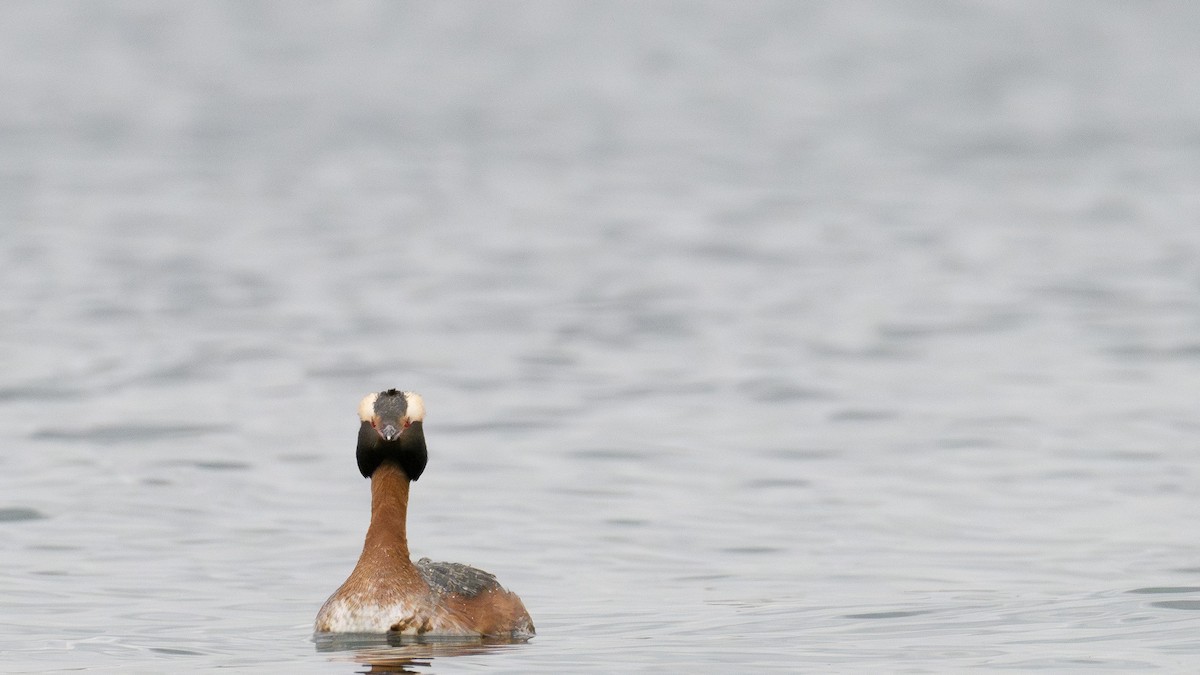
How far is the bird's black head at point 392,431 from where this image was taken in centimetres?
1630

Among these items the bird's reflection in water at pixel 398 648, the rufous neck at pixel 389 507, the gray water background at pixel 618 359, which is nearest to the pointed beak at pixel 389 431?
the rufous neck at pixel 389 507

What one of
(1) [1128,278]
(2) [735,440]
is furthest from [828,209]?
(2) [735,440]

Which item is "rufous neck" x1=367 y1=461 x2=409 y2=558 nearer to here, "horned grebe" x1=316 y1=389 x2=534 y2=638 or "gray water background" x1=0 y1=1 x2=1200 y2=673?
"horned grebe" x1=316 y1=389 x2=534 y2=638

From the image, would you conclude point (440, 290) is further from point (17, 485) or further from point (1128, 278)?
point (17, 485)

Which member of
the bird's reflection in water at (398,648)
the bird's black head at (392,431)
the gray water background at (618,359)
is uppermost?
the gray water background at (618,359)

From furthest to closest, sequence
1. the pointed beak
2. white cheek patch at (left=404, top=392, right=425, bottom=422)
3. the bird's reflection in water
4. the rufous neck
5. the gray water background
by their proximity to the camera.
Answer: the gray water background < the rufous neck < the pointed beak < white cheek patch at (left=404, top=392, right=425, bottom=422) < the bird's reflection in water

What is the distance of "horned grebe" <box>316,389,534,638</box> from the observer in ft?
53.8

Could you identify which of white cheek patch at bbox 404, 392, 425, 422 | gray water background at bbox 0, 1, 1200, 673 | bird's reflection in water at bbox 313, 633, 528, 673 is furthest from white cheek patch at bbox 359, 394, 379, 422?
gray water background at bbox 0, 1, 1200, 673

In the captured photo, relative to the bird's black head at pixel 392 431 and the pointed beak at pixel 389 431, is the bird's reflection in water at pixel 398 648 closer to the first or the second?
the bird's black head at pixel 392 431

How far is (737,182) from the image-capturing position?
70.4m

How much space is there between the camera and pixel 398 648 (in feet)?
53.0

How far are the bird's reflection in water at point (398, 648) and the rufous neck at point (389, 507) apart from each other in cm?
74

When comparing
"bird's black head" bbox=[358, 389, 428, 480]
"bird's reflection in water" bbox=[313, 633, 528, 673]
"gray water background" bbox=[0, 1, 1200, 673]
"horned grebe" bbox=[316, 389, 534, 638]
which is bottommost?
"bird's reflection in water" bbox=[313, 633, 528, 673]

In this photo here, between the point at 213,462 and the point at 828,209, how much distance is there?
1519 inches
